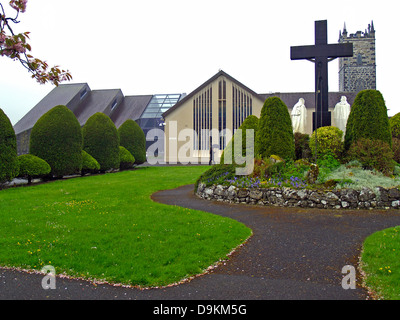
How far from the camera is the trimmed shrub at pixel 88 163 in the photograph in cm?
1914

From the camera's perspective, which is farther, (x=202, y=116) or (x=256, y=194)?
(x=202, y=116)

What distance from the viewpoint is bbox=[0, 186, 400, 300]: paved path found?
11.8ft

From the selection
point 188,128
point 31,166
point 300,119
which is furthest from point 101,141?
point 188,128

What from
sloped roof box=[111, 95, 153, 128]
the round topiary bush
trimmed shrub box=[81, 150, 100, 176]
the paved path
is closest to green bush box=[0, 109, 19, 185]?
trimmed shrub box=[81, 150, 100, 176]

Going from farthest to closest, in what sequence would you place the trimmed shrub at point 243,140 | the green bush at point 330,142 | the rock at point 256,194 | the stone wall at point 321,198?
the trimmed shrub at point 243,140 < the green bush at point 330,142 < the rock at point 256,194 < the stone wall at point 321,198

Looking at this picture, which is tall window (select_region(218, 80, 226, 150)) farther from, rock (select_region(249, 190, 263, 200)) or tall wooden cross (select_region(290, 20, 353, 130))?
rock (select_region(249, 190, 263, 200))

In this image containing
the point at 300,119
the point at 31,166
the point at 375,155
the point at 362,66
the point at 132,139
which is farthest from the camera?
the point at 362,66

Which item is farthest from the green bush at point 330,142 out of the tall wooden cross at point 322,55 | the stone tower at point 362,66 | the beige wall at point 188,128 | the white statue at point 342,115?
the stone tower at point 362,66

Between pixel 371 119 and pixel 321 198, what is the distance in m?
4.35

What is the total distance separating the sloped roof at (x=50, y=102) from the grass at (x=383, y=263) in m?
43.4

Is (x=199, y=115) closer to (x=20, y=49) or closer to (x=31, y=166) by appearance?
(x=31, y=166)

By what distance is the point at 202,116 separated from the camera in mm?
36406

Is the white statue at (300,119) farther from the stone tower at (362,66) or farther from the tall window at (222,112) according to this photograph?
the stone tower at (362,66)

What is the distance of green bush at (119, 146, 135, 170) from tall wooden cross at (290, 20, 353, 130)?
585 inches
